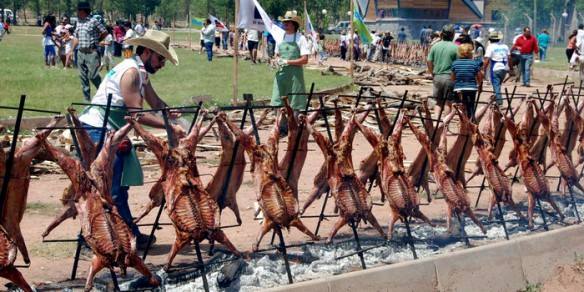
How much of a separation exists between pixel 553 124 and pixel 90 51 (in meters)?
11.4

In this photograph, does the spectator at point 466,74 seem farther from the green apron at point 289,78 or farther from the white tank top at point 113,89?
the white tank top at point 113,89

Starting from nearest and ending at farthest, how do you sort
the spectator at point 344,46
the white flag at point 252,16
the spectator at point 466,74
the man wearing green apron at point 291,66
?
the man wearing green apron at point 291,66 → the spectator at point 466,74 → the white flag at point 252,16 → the spectator at point 344,46

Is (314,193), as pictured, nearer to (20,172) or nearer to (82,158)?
(82,158)

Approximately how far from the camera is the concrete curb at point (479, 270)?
7.68 meters

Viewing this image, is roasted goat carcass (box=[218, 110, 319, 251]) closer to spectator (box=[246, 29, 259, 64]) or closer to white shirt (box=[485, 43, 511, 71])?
white shirt (box=[485, 43, 511, 71])

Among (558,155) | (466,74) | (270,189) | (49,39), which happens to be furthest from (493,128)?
(49,39)

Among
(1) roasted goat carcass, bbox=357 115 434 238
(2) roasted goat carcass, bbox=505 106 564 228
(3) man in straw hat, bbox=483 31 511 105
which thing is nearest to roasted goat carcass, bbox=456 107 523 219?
(2) roasted goat carcass, bbox=505 106 564 228

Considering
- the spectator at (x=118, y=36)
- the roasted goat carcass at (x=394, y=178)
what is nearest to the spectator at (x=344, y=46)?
the spectator at (x=118, y=36)

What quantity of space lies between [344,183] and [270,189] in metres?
0.86

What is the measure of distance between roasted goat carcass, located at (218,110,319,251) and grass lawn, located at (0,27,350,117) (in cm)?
1148

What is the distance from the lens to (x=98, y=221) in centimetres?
660

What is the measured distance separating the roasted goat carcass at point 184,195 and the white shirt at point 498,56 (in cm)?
1727

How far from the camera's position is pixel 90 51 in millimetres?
19797

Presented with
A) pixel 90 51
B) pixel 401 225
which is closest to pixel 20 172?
pixel 401 225
